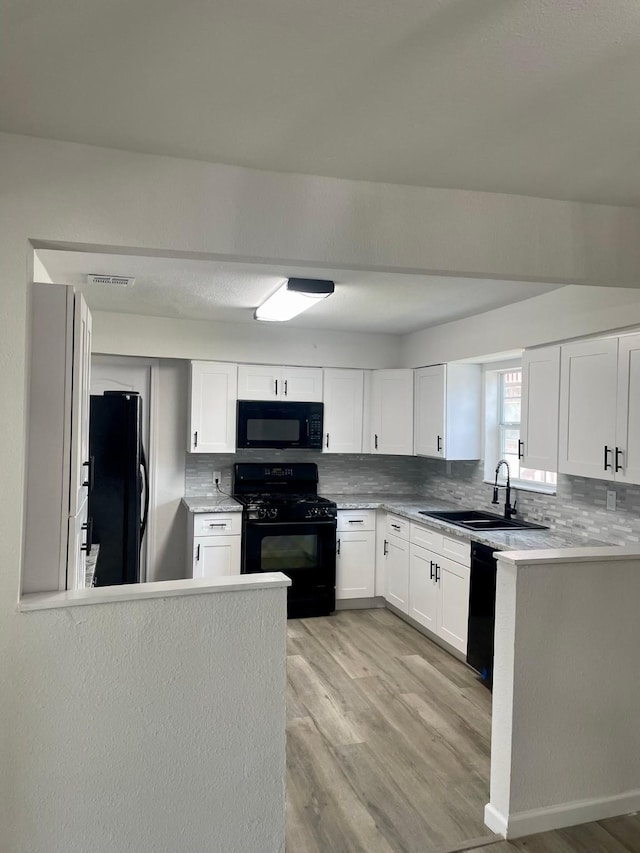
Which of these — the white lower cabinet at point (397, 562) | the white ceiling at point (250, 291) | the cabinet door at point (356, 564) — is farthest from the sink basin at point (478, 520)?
the white ceiling at point (250, 291)

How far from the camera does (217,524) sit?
190 inches

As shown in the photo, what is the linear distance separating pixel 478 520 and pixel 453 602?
711mm

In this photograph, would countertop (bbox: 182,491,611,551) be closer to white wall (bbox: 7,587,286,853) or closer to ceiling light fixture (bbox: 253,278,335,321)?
ceiling light fixture (bbox: 253,278,335,321)

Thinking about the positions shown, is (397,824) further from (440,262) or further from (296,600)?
(296,600)

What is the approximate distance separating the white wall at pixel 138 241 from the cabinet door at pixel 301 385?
10.1 ft

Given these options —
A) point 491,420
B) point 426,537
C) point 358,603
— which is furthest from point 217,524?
point 491,420

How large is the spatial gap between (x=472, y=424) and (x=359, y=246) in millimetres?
3001

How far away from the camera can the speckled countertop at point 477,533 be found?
358cm

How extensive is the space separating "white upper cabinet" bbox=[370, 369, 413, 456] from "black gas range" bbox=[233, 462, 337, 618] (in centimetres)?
75

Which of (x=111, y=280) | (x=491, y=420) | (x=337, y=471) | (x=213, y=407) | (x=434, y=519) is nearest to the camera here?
(x=111, y=280)

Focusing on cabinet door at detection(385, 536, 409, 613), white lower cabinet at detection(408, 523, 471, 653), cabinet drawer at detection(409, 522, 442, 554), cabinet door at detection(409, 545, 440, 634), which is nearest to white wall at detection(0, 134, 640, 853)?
white lower cabinet at detection(408, 523, 471, 653)

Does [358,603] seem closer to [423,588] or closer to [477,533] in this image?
[423,588]

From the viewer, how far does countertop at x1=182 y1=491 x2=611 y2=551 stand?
11.8 feet

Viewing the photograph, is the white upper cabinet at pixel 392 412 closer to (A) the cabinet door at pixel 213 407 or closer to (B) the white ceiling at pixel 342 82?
(A) the cabinet door at pixel 213 407
